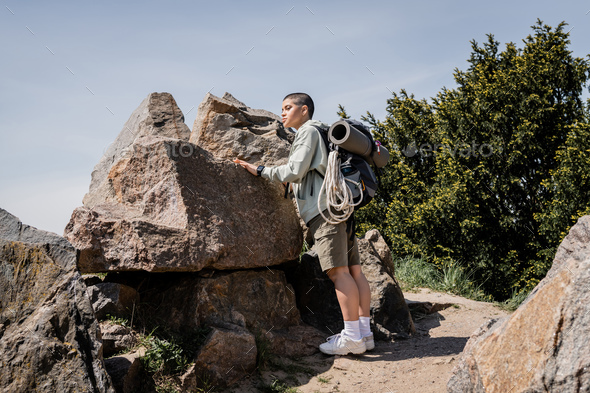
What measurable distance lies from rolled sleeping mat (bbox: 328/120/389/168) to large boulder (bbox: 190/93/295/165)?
99 cm

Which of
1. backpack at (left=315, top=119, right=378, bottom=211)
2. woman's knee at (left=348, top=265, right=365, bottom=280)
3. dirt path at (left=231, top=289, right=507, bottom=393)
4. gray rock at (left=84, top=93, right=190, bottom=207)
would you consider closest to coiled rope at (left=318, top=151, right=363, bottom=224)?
backpack at (left=315, top=119, right=378, bottom=211)

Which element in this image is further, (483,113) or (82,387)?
(483,113)

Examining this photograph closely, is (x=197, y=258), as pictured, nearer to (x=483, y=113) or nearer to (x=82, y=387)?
(x=82, y=387)

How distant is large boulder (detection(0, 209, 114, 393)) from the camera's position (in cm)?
305

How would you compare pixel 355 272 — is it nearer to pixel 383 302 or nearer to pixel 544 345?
pixel 383 302

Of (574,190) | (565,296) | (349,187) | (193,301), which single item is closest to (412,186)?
(574,190)

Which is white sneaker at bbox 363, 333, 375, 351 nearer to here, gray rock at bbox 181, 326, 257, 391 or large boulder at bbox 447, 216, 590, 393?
gray rock at bbox 181, 326, 257, 391

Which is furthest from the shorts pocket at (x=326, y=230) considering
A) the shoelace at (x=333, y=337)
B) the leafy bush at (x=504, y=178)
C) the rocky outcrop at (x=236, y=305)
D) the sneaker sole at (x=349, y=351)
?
the leafy bush at (x=504, y=178)

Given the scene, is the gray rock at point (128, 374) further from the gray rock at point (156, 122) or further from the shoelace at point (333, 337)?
the gray rock at point (156, 122)

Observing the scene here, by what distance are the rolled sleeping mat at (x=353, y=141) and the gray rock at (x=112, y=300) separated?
2.12 meters

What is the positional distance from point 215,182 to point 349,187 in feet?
3.78

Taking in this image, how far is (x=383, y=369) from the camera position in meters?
4.34

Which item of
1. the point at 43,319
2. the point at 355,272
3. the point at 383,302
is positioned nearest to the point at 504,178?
the point at 383,302

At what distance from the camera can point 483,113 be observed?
1055cm
